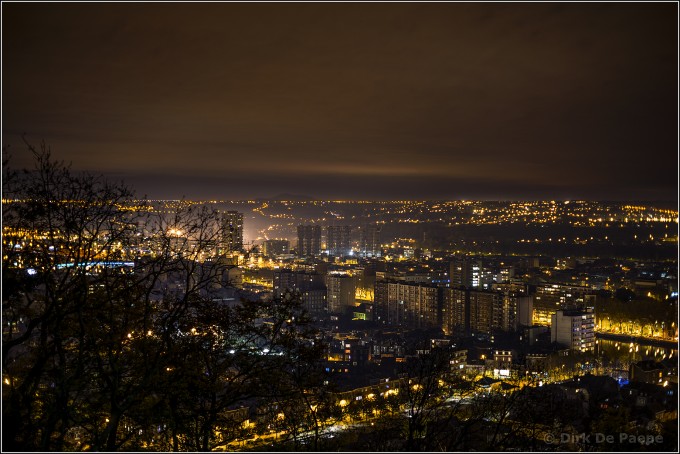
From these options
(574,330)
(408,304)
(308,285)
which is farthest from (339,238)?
(574,330)

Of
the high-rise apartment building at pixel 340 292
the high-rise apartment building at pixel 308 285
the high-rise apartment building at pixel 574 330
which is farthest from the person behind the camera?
the high-rise apartment building at pixel 340 292

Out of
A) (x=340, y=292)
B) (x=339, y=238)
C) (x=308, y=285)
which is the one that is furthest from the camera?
(x=339, y=238)

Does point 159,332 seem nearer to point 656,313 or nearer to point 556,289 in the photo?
point 656,313

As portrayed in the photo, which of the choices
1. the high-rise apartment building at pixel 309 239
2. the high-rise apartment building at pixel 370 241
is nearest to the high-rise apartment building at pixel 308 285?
the high-rise apartment building at pixel 309 239

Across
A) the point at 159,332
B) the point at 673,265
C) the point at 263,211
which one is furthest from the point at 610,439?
the point at 263,211

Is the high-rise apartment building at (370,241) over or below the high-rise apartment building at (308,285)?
over

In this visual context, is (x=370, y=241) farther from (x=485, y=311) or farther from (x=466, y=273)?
(x=485, y=311)

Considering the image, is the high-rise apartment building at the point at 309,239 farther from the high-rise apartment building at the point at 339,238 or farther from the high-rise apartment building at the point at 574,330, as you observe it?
the high-rise apartment building at the point at 574,330
